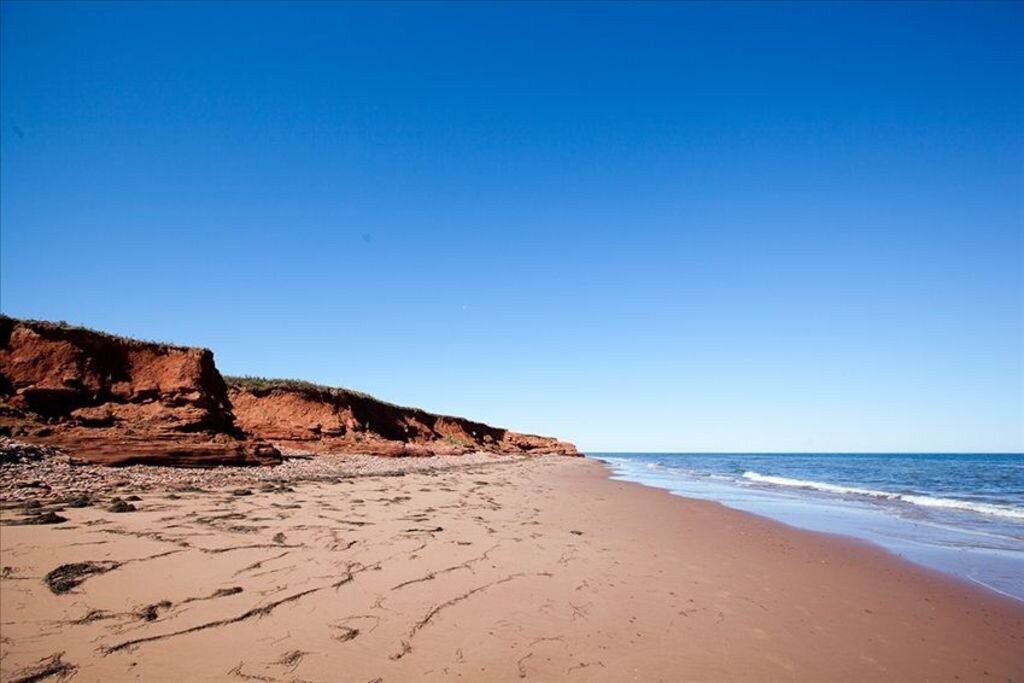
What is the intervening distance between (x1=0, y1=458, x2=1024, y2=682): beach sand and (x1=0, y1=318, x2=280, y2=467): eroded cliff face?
5.32 m

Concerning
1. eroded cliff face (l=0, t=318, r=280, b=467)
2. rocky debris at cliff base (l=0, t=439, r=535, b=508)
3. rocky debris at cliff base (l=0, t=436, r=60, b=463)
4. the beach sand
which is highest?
eroded cliff face (l=0, t=318, r=280, b=467)

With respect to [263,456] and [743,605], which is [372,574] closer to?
[743,605]

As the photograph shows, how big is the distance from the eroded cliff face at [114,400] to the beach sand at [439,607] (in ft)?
17.5

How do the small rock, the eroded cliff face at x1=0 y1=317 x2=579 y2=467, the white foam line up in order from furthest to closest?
the white foam → the eroded cliff face at x1=0 y1=317 x2=579 y2=467 → the small rock

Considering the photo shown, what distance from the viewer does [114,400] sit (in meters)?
14.6

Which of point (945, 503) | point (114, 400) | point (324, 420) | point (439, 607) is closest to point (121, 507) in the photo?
point (439, 607)

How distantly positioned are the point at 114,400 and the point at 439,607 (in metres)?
15.1

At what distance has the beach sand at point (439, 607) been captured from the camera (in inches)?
133

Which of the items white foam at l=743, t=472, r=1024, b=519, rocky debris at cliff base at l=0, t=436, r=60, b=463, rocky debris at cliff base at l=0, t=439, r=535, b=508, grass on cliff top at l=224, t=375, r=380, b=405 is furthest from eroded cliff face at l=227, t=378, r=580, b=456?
white foam at l=743, t=472, r=1024, b=519

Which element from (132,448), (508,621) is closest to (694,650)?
(508,621)

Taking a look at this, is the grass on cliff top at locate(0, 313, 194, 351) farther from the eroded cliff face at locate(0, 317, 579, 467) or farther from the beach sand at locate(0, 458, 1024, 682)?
the beach sand at locate(0, 458, 1024, 682)

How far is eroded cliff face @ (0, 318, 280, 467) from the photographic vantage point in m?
11.7

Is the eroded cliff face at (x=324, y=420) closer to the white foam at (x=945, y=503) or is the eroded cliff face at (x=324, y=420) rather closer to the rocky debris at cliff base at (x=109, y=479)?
the rocky debris at cliff base at (x=109, y=479)

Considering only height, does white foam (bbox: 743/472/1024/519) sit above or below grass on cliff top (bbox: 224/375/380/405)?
below
